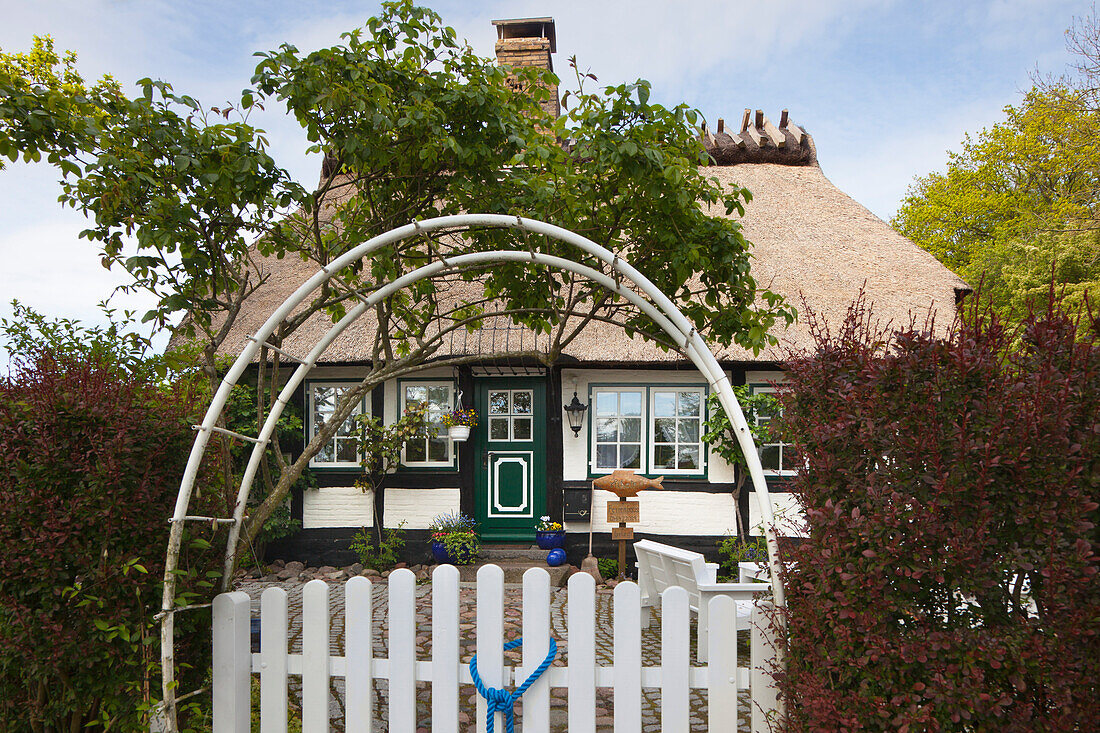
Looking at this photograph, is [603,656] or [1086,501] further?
[603,656]

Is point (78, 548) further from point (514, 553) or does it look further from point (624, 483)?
point (514, 553)

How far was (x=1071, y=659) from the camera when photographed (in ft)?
5.74

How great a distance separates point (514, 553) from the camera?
7.95 meters

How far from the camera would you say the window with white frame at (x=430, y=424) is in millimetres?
8414

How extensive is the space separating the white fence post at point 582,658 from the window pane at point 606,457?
574 cm

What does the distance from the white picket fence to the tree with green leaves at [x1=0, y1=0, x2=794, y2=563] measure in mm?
597

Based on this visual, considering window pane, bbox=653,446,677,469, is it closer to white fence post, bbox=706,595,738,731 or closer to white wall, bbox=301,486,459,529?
white wall, bbox=301,486,459,529

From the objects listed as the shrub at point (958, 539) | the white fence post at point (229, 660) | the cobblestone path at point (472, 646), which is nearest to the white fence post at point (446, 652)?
the white fence post at point (229, 660)

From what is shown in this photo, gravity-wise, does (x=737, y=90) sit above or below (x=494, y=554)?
above

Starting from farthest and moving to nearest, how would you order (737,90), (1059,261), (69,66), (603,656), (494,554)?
(69,66), (737,90), (1059,261), (494,554), (603,656)

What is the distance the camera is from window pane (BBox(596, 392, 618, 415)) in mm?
8320

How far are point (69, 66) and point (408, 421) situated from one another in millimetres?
11958

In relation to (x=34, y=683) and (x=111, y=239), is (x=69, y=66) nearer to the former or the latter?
(x=111, y=239)

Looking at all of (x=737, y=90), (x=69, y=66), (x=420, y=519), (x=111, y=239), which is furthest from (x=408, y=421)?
(x=69, y=66)
